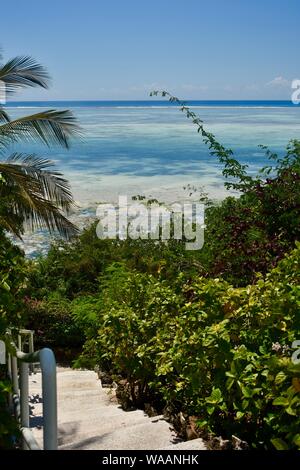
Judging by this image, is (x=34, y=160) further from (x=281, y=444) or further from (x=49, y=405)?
(x=49, y=405)

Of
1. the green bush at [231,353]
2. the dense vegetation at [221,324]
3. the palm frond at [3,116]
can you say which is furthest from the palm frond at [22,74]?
the green bush at [231,353]

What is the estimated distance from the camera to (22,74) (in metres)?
9.20

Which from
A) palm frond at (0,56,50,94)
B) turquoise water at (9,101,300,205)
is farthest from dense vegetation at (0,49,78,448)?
turquoise water at (9,101,300,205)

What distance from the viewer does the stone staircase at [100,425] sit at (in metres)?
3.63

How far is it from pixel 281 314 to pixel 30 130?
6.62 meters

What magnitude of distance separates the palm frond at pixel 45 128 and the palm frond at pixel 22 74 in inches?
25.0

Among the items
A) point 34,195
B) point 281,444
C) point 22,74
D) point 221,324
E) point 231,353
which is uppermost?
point 22,74

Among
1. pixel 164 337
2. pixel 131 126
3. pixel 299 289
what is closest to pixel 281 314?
pixel 299 289

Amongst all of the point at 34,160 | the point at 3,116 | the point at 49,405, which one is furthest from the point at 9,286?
the point at 3,116

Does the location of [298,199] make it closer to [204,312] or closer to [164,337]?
[164,337]

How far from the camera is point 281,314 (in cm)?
306

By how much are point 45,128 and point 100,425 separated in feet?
18.4

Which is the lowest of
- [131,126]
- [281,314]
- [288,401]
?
[288,401]

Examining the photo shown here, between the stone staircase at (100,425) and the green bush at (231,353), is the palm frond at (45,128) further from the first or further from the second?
the green bush at (231,353)
